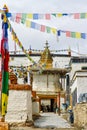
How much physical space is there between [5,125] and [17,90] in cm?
825

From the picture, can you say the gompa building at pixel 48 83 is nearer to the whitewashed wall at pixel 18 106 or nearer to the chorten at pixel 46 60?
the chorten at pixel 46 60

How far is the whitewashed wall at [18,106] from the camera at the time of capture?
17.4 m

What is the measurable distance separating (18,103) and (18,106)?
145 mm

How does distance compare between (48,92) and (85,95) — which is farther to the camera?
(48,92)

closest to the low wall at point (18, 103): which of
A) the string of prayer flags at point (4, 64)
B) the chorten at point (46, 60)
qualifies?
the string of prayer flags at point (4, 64)

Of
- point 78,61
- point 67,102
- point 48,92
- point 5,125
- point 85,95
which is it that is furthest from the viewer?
point 78,61

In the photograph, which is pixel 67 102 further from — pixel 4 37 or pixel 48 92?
pixel 4 37

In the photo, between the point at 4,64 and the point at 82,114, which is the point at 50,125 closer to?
the point at 82,114

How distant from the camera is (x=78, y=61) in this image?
41.1 m

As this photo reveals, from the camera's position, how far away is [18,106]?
17500mm

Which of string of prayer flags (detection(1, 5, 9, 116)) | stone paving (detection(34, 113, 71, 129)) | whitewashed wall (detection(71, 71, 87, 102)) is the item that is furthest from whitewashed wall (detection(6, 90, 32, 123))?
whitewashed wall (detection(71, 71, 87, 102))

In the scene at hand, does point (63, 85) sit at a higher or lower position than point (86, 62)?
lower

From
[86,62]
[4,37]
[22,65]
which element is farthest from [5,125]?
[22,65]

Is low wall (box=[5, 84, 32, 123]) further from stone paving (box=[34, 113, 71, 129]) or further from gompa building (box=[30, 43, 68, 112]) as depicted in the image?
gompa building (box=[30, 43, 68, 112])
